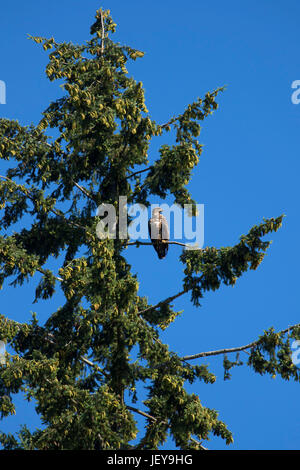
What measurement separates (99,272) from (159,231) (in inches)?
134

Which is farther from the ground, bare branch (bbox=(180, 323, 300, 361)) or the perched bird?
the perched bird

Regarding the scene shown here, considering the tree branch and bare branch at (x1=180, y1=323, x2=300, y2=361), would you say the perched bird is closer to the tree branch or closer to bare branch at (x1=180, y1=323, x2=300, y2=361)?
the tree branch

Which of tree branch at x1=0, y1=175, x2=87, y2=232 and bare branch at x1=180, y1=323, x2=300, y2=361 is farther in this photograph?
tree branch at x1=0, y1=175, x2=87, y2=232

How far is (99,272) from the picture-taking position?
1513 cm

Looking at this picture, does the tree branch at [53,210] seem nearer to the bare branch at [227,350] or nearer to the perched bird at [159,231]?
the perched bird at [159,231]

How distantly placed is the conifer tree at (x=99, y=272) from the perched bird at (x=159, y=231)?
1.98 feet

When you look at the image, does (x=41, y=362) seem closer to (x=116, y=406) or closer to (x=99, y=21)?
(x=116, y=406)

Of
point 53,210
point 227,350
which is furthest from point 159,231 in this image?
point 227,350

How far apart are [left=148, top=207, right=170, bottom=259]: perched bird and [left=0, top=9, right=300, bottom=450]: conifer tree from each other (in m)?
0.60

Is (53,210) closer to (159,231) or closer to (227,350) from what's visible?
(159,231)

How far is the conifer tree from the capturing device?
1498 cm
